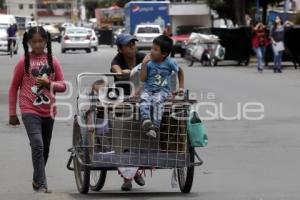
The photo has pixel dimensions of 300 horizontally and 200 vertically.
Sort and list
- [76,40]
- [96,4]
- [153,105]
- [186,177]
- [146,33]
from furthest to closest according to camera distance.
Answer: [96,4], [76,40], [146,33], [186,177], [153,105]

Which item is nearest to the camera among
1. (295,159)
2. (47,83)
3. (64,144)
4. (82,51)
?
(47,83)

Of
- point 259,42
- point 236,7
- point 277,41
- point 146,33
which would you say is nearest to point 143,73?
point 277,41

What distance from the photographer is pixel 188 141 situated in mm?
9375

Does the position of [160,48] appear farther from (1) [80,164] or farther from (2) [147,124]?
(1) [80,164]

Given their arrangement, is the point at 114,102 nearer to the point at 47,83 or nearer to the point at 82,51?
the point at 47,83

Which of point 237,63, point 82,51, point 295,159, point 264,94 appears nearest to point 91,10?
point 82,51

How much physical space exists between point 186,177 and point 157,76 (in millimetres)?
1045

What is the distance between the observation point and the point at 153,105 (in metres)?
9.30

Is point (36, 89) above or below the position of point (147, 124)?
above

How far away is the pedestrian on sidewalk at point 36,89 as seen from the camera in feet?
30.0

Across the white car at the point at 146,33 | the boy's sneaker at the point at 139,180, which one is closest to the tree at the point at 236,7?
the white car at the point at 146,33

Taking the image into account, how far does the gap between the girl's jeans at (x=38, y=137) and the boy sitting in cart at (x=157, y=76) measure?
948 mm

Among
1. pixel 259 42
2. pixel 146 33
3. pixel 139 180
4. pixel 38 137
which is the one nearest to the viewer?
pixel 38 137

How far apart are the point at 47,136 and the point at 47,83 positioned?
0.60m
